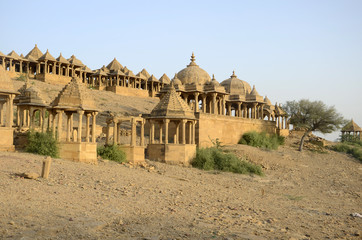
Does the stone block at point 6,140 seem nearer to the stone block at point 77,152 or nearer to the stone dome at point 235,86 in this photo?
the stone block at point 77,152

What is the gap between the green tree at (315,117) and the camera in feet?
102

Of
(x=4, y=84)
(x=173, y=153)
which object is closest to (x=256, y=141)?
(x=173, y=153)

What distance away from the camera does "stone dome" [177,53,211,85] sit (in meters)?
29.9

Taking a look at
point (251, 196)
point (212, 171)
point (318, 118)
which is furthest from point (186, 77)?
point (251, 196)

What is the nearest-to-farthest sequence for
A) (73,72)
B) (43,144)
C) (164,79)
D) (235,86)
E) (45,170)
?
(45,170)
(43,144)
(235,86)
(73,72)
(164,79)

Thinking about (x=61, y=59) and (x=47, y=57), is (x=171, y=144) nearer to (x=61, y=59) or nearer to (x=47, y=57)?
(x=47, y=57)

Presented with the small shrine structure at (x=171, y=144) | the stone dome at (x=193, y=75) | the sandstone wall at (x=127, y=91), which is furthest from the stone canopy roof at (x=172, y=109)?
the sandstone wall at (x=127, y=91)

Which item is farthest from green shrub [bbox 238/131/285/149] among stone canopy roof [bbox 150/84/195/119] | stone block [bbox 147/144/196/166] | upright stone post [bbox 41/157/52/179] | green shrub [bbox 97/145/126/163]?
upright stone post [bbox 41/157/52/179]

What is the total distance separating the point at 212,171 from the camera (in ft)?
59.8

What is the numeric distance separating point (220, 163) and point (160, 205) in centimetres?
947

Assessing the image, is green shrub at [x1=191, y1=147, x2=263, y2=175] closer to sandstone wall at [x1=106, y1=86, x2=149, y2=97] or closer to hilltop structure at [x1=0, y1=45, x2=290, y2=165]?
hilltop structure at [x1=0, y1=45, x2=290, y2=165]

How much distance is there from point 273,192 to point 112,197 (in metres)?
7.56

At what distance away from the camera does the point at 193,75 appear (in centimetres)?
2998

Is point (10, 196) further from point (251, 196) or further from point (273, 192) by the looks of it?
point (273, 192)
